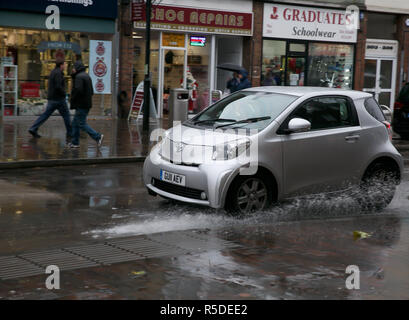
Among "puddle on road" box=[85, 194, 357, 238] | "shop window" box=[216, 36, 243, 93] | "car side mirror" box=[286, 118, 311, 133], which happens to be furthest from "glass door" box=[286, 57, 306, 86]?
"car side mirror" box=[286, 118, 311, 133]

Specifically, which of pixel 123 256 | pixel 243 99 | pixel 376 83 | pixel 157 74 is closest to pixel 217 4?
pixel 157 74

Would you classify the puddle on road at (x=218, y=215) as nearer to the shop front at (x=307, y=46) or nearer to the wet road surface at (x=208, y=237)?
the wet road surface at (x=208, y=237)

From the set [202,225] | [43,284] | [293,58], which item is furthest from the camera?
[293,58]

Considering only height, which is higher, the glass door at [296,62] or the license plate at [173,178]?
the glass door at [296,62]

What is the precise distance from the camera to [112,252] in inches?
255

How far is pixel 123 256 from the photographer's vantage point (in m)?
6.31

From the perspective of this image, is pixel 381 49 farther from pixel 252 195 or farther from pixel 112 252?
pixel 112 252

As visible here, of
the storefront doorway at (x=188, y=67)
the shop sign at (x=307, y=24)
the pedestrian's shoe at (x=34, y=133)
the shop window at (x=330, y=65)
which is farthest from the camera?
the shop window at (x=330, y=65)

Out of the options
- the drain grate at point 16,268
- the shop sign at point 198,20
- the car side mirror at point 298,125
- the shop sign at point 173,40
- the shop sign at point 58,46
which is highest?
the shop sign at point 198,20

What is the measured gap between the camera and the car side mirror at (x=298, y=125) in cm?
838

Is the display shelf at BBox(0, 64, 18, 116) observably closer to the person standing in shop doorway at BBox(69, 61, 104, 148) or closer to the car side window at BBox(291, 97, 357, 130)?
the person standing in shop doorway at BBox(69, 61, 104, 148)

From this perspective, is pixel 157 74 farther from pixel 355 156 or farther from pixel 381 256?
pixel 381 256

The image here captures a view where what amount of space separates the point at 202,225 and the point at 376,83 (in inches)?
860

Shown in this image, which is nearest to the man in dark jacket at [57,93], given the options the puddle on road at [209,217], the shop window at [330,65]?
the puddle on road at [209,217]
